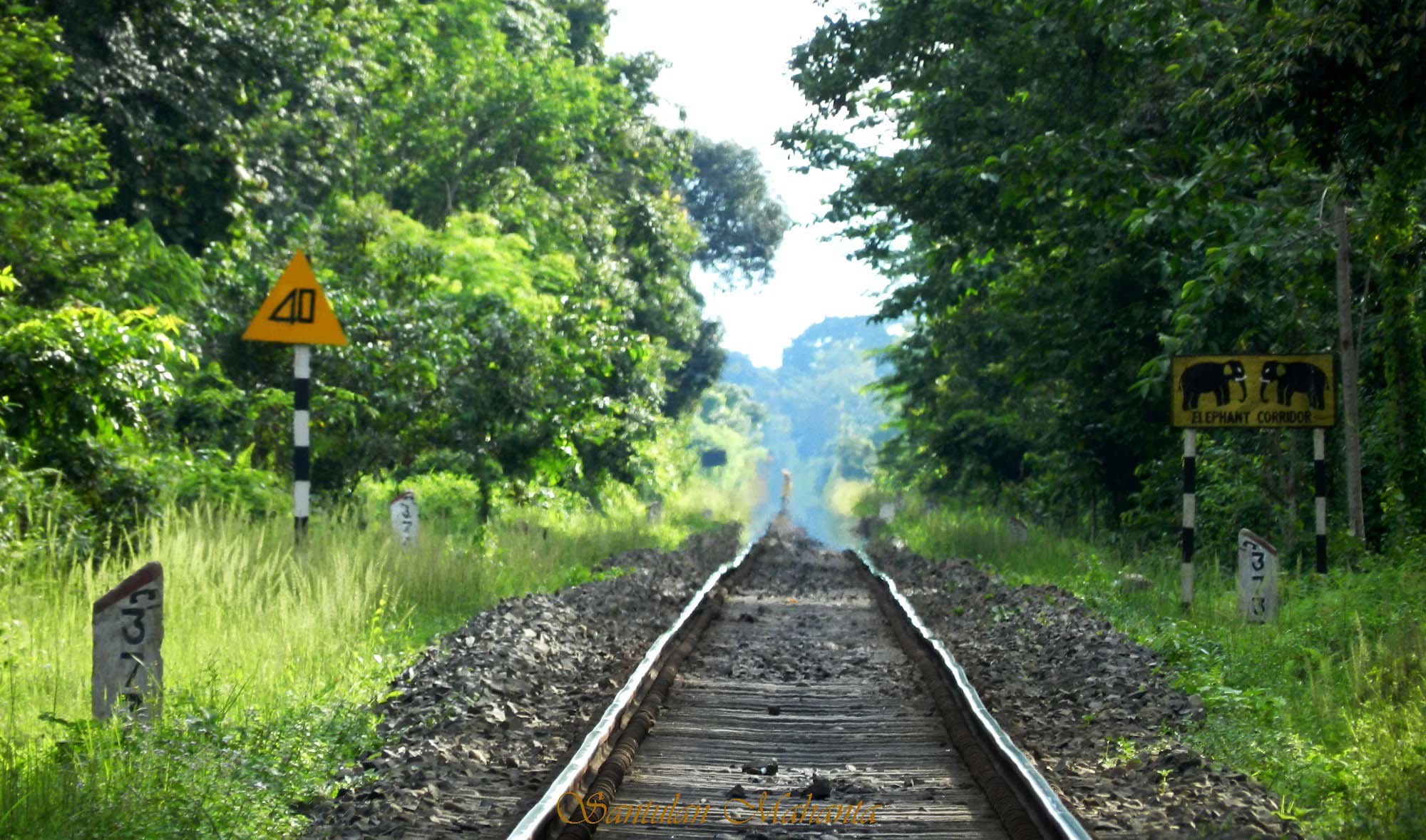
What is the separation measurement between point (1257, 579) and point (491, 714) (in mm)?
6573

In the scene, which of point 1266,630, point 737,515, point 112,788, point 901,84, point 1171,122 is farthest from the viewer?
point 737,515

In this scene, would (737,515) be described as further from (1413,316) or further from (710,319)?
(1413,316)

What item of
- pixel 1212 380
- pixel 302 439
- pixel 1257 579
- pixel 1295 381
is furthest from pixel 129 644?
pixel 1295 381

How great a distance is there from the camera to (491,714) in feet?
24.6

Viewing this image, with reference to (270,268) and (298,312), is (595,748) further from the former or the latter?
(270,268)

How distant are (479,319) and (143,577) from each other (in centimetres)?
1431

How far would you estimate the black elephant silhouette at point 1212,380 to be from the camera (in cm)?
1162

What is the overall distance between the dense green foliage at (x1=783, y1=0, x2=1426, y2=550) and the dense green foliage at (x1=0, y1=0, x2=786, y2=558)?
21.4ft

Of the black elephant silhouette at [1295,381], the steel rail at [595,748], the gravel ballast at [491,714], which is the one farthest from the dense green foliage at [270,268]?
the black elephant silhouette at [1295,381]

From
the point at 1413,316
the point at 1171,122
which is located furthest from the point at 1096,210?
the point at 1413,316

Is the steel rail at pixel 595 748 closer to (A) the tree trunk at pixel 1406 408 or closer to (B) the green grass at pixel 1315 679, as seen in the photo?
(B) the green grass at pixel 1315 679

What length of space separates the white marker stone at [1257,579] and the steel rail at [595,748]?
4.67 metres

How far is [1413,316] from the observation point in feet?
41.3

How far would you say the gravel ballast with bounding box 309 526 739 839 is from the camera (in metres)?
5.59
